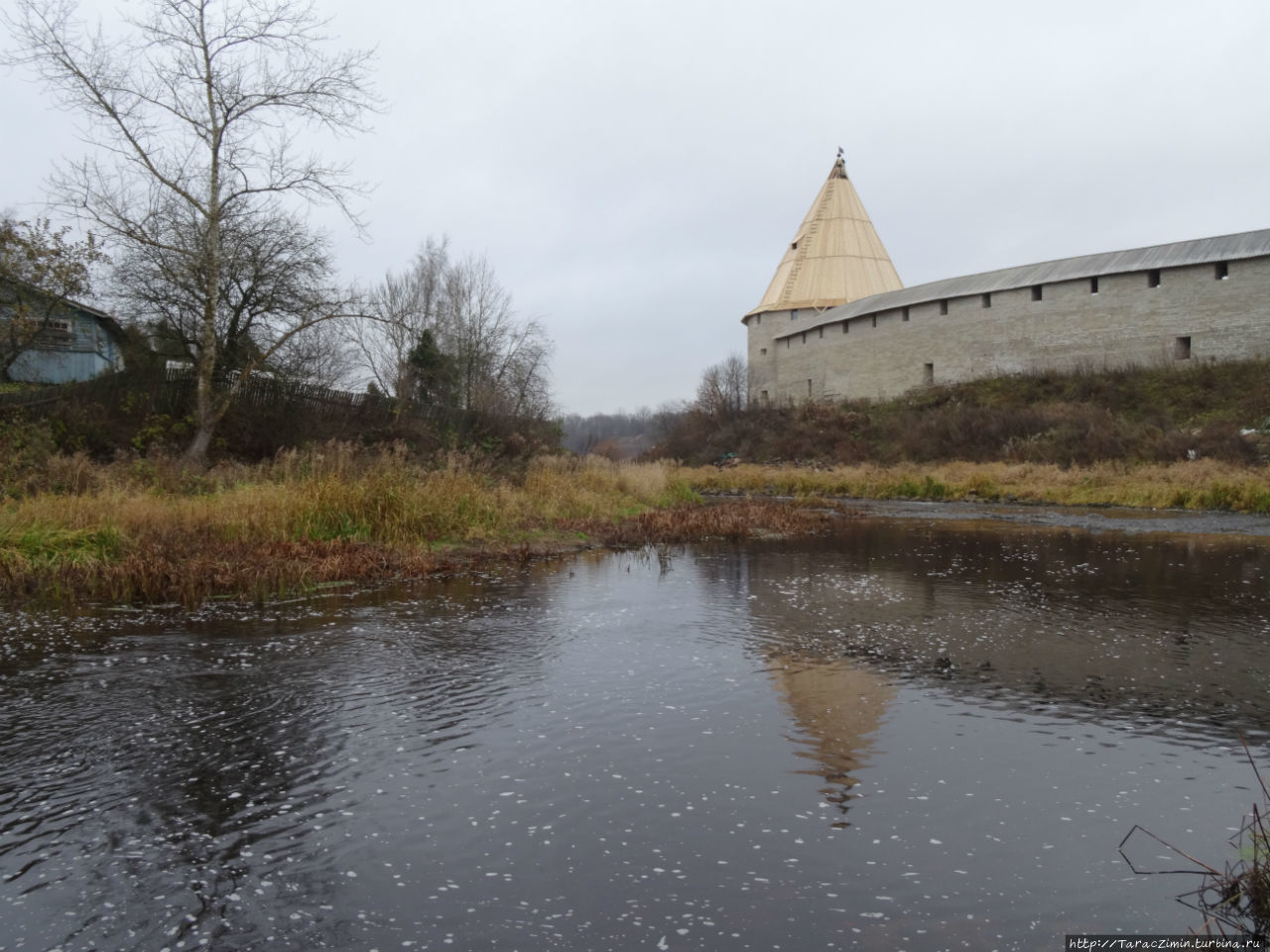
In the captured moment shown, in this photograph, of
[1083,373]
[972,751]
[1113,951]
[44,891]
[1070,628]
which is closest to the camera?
[1113,951]

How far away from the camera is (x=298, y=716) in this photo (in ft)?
14.3

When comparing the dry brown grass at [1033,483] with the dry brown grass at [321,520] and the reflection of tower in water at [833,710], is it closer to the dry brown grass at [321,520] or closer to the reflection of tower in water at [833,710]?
the dry brown grass at [321,520]

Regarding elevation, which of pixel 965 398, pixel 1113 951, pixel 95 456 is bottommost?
pixel 1113 951

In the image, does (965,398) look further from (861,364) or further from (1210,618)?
(1210,618)

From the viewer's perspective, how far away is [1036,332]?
107 feet

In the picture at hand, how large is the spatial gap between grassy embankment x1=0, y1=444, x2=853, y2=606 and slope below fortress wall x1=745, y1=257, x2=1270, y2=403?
2185 centimetres

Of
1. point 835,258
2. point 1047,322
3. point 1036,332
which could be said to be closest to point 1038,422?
point 1036,332

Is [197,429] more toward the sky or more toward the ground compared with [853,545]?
more toward the sky

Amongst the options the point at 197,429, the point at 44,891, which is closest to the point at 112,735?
the point at 44,891

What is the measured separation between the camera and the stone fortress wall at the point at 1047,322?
93.0ft

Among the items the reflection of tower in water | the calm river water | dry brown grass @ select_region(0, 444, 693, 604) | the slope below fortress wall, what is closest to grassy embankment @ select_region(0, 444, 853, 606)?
dry brown grass @ select_region(0, 444, 693, 604)

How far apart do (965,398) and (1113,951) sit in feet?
107

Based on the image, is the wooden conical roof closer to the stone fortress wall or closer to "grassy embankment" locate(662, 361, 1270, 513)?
the stone fortress wall

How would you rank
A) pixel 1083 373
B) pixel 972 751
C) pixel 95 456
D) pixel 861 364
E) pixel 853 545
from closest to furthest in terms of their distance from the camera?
1. pixel 972 751
2. pixel 853 545
3. pixel 95 456
4. pixel 1083 373
5. pixel 861 364
